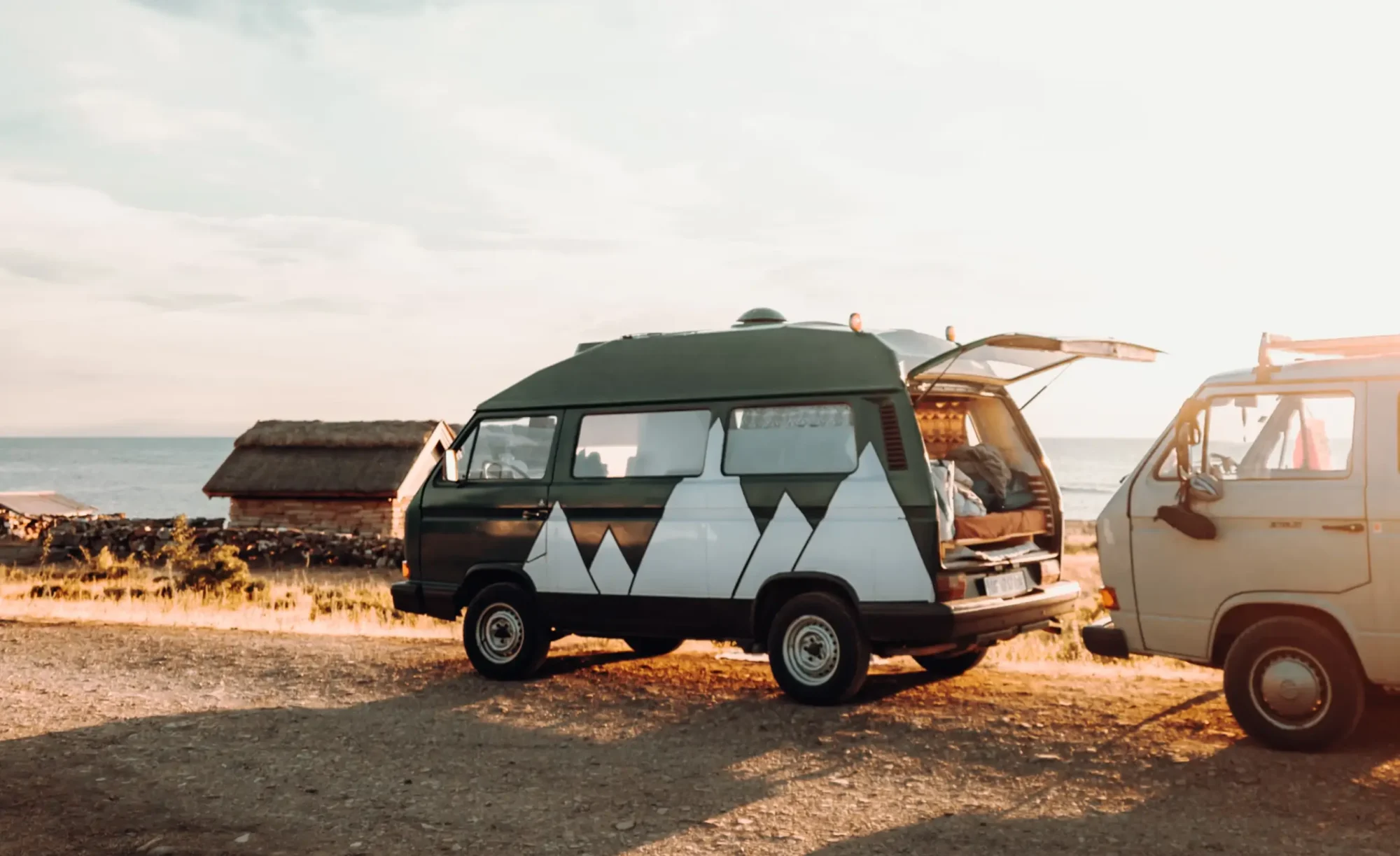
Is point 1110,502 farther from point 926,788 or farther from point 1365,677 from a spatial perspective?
point 926,788

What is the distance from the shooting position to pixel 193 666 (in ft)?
38.7

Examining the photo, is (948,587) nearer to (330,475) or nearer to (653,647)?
(653,647)

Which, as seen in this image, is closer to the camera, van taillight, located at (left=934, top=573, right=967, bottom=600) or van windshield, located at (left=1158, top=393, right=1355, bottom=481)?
van windshield, located at (left=1158, top=393, right=1355, bottom=481)

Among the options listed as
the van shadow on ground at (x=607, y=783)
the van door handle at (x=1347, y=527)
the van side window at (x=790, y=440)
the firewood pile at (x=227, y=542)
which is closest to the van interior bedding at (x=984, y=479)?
the van side window at (x=790, y=440)

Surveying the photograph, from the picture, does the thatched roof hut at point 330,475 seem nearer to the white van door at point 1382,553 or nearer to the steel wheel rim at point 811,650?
the steel wheel rim at point 811,650

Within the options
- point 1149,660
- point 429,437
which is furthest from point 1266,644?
point 429,437

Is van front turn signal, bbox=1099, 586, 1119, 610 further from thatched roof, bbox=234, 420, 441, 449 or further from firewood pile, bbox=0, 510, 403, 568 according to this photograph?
thatched roof, bbox=234, 420, 441, 449

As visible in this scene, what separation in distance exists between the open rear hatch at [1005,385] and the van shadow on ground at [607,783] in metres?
1.23

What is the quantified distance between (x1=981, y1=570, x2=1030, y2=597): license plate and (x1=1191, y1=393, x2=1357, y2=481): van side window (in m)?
1.76

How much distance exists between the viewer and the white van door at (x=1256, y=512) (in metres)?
7.44

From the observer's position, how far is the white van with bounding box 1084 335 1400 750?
7.35 metres

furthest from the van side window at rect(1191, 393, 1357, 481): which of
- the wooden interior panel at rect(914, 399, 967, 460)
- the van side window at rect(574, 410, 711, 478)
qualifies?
the van side window at rect(574, 410, 711, 478)

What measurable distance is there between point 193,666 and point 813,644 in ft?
19.6

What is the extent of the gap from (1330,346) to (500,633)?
6.81 m
